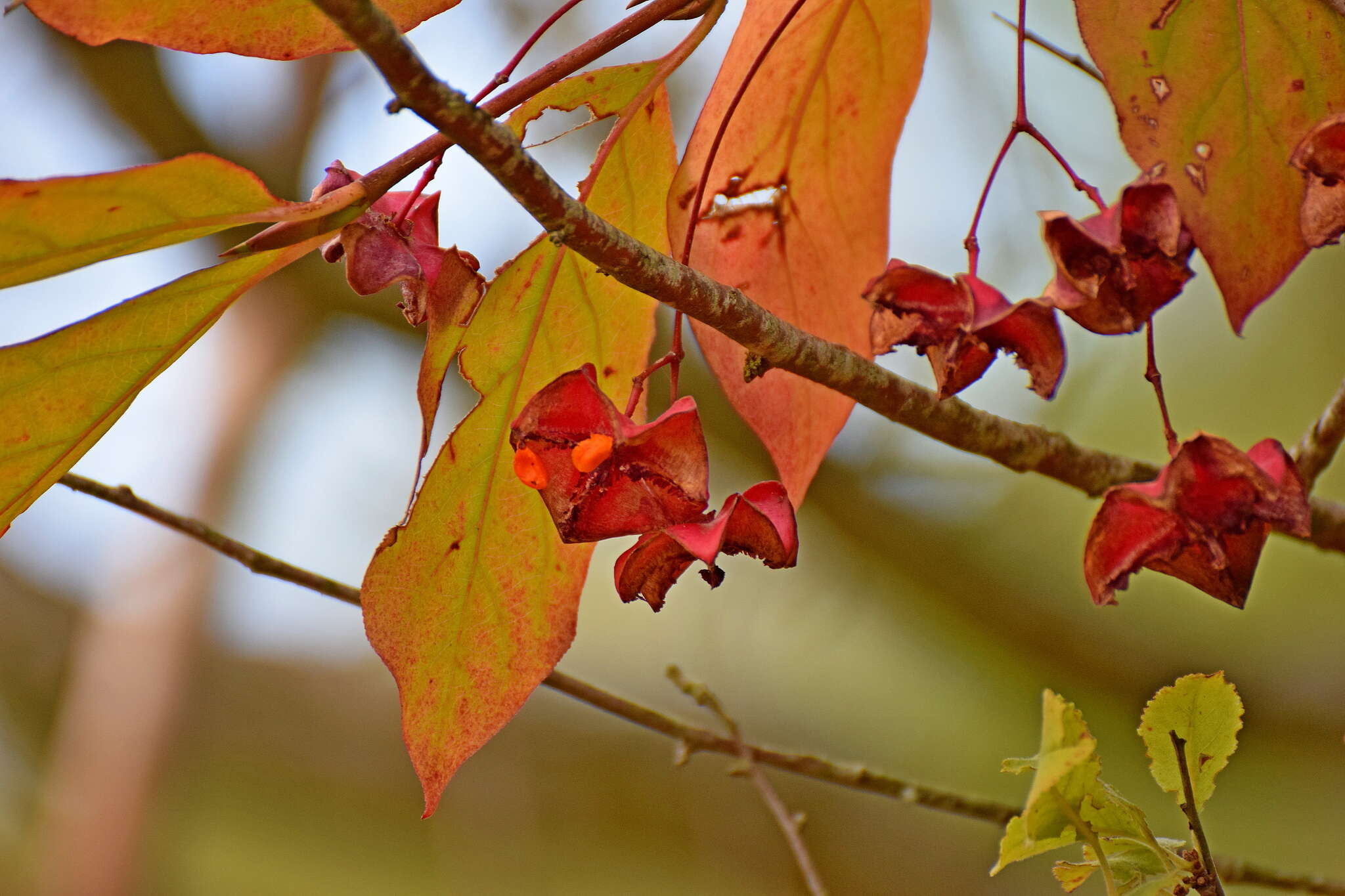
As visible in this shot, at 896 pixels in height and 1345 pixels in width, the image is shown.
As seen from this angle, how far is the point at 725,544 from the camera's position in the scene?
205mm

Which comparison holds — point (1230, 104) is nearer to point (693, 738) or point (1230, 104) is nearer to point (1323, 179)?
point (1323, 179)

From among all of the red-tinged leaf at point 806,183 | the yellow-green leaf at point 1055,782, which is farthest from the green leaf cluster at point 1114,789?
the red-tinged leaf at point 806,183

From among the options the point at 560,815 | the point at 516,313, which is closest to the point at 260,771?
the point at 560,815

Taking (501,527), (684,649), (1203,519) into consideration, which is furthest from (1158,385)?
(684,649)

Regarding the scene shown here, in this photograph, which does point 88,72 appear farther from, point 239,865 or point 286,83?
point 239,865

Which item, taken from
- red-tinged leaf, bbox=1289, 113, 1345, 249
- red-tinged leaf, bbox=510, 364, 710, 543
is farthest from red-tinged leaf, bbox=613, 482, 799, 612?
red-tinged leaf, bbox=1289, 113, 1345, 249

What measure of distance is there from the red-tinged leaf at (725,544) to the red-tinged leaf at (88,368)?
86 mm

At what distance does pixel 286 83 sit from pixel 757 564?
22.0 inches

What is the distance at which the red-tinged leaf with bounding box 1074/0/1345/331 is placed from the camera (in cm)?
21

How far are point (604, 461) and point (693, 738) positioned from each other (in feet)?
0.77

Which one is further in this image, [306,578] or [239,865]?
[239,865]

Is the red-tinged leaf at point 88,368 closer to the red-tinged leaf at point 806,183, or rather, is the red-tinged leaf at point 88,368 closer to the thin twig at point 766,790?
the red-tinged leaf at point 806,183

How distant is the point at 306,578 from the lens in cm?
34

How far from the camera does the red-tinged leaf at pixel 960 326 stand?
20 centimetres
